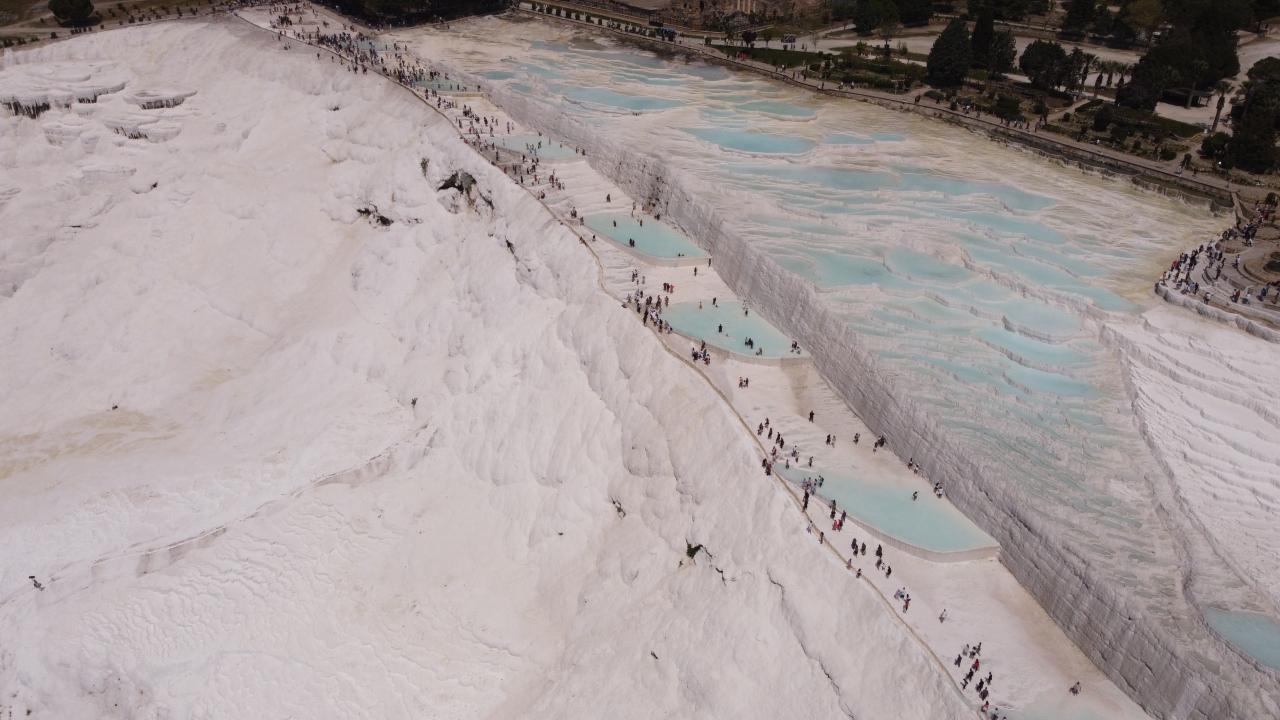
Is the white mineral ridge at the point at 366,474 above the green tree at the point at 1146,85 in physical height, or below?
below

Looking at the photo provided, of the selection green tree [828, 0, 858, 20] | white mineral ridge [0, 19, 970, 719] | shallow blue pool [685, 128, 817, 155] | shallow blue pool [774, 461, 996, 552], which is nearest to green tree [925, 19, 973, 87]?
shallow blue pool [685, 128, 817, 155]

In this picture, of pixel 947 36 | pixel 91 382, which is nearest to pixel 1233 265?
pixel 947 36

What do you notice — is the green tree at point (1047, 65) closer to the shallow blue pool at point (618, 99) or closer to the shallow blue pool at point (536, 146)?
the shallow blue pool at point (618, 99)

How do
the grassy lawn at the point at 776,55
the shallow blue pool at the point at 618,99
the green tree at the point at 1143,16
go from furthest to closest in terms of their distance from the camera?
the green tree at the point at 1143,16
the grassy lawn at the point at 776,55
the shallow blue pool at the point at 618,99

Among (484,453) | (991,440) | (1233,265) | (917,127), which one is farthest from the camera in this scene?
(917,127)

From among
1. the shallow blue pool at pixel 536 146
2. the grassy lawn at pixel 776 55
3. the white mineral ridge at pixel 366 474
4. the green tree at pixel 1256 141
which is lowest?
the white mineral ridge at pixel 366 474

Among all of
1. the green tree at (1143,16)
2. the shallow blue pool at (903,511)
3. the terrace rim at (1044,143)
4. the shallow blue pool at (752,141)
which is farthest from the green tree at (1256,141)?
the shallow blue pool at (903,511)

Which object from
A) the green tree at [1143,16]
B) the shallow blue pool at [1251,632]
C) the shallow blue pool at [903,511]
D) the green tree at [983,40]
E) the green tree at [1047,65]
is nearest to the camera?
the shallow blue pool at [1251,632]

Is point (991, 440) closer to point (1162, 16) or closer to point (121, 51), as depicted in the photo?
point (1162, 16)
